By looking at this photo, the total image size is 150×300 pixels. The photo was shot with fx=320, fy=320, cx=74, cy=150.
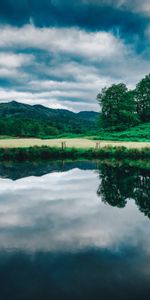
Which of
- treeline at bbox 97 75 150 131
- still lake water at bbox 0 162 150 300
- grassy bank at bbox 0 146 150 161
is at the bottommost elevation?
still lake water at bbox 0 162 150 300

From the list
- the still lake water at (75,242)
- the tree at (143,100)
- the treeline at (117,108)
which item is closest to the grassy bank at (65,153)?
the still lake water at (75,242)

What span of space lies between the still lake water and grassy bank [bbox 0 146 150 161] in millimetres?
17603

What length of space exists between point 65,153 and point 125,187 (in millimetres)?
20011

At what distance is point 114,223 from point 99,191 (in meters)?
6.55

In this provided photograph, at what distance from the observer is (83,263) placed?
28.5ft

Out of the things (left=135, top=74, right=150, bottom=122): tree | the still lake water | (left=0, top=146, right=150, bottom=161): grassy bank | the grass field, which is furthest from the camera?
(left=135, top=74, right=150, bottom=122): tree

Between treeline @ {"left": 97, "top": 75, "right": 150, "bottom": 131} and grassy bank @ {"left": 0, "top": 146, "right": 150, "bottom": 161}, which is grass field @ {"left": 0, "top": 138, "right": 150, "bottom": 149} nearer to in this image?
grassy bank @ {"left": 0, "top": 146, "right": 150, "bottom": 161}

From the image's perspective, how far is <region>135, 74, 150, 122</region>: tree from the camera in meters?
99.4

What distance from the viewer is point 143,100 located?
100 metres

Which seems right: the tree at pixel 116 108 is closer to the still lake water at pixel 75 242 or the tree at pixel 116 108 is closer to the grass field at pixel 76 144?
the grass field at pixel 76 144

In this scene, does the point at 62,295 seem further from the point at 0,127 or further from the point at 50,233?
the point at 0,127

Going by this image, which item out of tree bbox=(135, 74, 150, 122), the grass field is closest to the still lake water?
the grass field

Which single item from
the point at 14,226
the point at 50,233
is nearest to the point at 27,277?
the point at 50,233

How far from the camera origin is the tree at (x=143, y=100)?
326 ft
